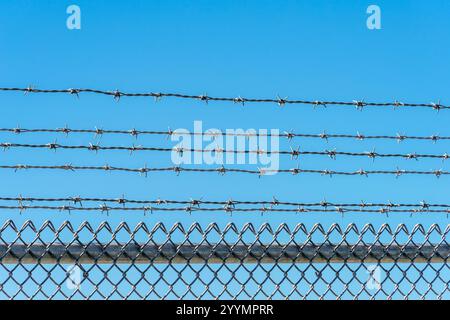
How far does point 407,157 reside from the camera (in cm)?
636

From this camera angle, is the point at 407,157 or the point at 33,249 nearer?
the point at 33,249

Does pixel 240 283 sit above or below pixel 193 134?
below

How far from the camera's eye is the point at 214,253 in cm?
543

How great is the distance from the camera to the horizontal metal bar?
17.1ft

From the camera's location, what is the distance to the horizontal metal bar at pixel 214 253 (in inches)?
205

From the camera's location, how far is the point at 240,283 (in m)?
5.46
